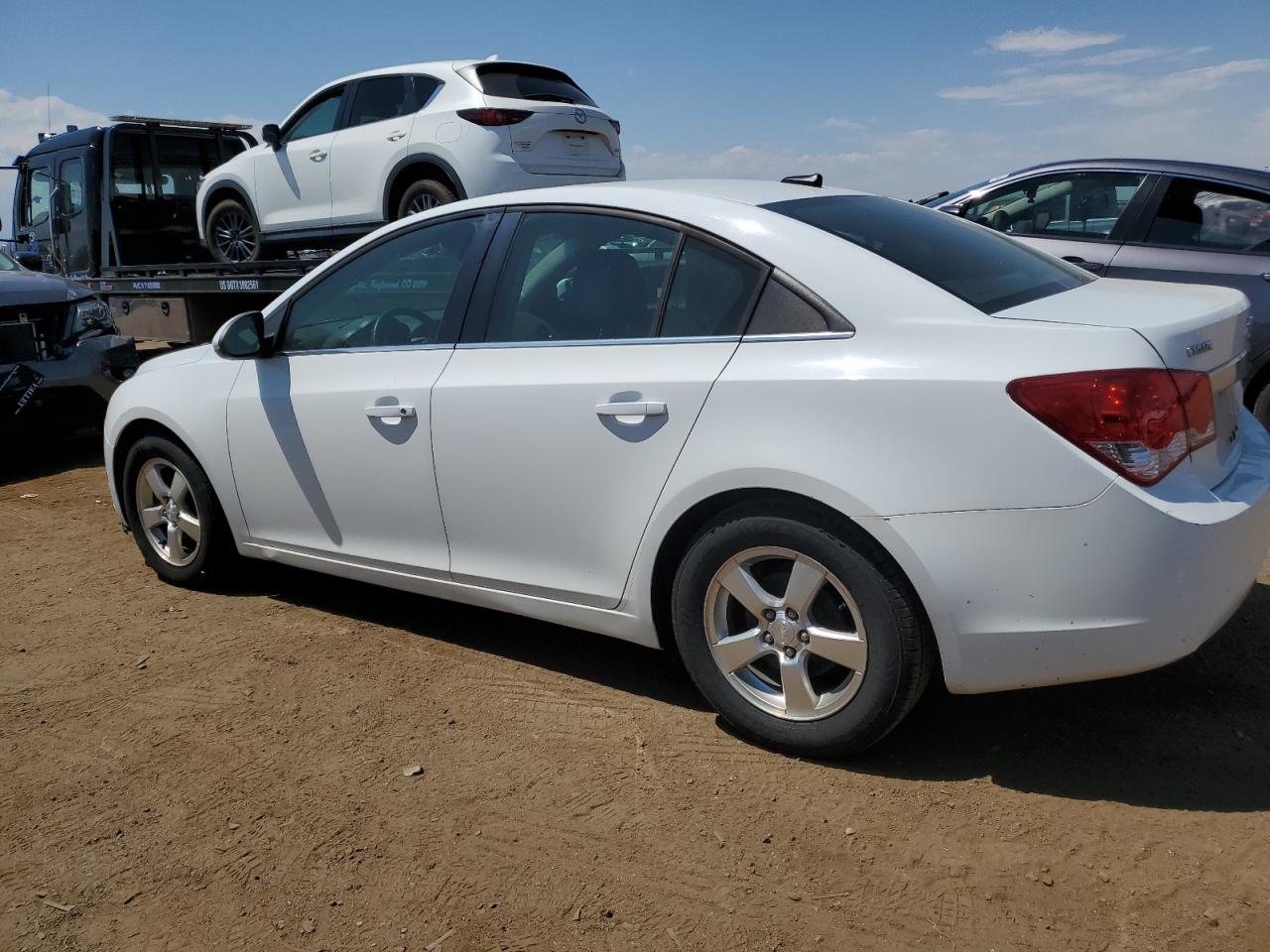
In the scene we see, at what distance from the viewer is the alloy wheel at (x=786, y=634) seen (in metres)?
3.01

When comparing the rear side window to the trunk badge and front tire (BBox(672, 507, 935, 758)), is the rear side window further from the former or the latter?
the trunk badge

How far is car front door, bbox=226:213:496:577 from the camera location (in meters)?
3.90

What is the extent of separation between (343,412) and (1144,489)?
2.68 metres

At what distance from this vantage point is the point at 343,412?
4062 millimetres

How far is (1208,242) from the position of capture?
612 centimetres

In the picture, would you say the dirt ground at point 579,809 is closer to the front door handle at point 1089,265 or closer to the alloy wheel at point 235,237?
the front door handle at point 1089,265

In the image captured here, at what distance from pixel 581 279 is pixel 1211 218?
4235 mm

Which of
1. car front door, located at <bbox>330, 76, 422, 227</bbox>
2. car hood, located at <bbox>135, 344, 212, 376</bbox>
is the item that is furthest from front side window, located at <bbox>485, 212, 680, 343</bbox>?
car front door, located at <bbox>330, 76, 422, 227</bbox>

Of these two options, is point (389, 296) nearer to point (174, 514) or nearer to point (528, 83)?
point (174, 514)

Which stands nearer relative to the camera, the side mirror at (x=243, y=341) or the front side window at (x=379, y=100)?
the side mirror at (x=243, y=341)

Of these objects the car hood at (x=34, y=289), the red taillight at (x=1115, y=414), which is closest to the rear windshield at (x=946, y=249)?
the red taillight at (x=1115, y=414)

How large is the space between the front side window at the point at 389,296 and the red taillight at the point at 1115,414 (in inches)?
82.4

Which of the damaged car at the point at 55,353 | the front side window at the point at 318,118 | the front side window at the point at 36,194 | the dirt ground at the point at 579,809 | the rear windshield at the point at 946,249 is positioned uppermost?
the front side window at the point at 318,118

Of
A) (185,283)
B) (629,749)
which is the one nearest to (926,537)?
(629,749)
